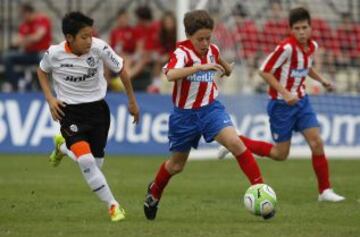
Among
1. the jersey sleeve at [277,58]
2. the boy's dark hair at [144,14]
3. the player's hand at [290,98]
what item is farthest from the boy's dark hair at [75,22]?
the boy's dark hair at [144,14]

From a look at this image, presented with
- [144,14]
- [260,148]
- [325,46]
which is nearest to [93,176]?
[260,148]

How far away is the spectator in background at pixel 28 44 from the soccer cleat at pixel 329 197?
10782mm

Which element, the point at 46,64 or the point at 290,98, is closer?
the point at 46,64

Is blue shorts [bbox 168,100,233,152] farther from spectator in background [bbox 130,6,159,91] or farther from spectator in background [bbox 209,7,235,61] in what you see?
spectator in background [bbox 130,6,159,91]

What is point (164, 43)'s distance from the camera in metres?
22.1

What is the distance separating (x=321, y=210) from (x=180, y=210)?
1.49 meters

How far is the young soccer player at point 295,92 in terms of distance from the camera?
12547 millimetres

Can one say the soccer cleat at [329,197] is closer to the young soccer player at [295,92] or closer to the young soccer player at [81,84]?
the young soccer player at [295,92]

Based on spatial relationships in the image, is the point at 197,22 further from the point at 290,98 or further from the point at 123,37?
the point at 123,37

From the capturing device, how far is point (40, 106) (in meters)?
19.6

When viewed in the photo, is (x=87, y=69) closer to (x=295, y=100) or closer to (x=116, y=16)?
(x=295, y=100)

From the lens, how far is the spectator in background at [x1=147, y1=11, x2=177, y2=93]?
71.3 ft

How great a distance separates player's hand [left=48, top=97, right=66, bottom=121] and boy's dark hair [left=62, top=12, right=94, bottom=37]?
0.68m

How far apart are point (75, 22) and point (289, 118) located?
11.4ft
